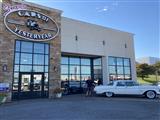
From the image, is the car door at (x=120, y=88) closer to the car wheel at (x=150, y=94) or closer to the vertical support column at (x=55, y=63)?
the car wheel at (x=150, y=94)

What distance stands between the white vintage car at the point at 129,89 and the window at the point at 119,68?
5630 mm

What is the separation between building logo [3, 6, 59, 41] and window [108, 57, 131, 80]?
333 inches

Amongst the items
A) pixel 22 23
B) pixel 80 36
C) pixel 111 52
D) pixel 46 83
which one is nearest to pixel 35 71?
pixel 46 83

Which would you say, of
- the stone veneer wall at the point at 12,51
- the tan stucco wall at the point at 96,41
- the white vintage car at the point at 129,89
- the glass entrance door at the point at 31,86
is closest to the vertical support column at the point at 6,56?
the stone veneer wall at the point at 12,51

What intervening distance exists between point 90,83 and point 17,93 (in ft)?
21.7

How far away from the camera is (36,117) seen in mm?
8055

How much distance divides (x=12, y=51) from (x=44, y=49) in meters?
2.68

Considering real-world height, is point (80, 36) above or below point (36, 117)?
above

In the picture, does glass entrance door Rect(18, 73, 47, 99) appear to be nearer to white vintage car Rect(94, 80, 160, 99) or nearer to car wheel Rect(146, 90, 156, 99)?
white vintage car Rect(94, 80, 160, 99)

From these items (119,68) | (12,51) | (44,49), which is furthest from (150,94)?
(12,51)

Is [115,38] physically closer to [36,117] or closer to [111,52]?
[111,52]

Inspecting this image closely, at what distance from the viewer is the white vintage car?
577 inches

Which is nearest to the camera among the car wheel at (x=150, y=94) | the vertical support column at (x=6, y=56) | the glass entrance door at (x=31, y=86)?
the vertical support column at (x=6, y=56)

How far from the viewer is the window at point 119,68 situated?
21797 millimetres
